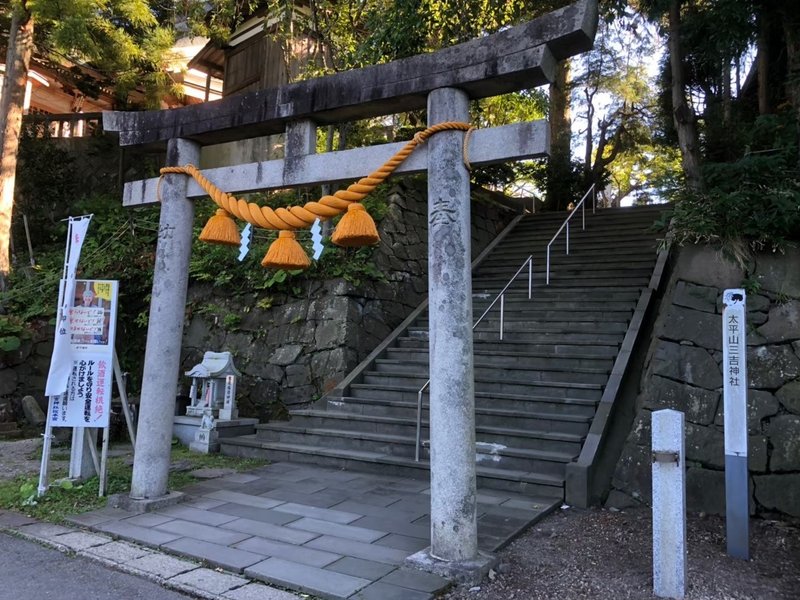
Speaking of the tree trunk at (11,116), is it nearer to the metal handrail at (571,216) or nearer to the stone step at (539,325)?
the stone step at (539,325)

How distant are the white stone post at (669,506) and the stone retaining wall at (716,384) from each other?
1.87 meters

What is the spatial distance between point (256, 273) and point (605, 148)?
44.0ft

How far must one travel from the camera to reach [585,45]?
4.05 metres

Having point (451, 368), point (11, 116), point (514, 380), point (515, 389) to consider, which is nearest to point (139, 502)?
point (451, 368)

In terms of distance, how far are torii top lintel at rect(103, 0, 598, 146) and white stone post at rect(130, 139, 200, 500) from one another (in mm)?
404

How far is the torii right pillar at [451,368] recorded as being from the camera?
12.8 ft

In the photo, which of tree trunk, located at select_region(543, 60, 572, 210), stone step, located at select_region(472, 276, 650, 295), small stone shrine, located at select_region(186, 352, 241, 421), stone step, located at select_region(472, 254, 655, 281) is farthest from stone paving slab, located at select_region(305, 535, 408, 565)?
tree trunk, located at select_region(543, 60, 572, 210)

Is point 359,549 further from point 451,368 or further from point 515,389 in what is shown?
point 515,389

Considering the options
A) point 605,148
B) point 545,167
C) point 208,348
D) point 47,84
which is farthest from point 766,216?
point 47,84

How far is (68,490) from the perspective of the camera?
5746 mm

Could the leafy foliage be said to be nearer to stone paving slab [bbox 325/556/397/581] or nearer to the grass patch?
stone paving slab [bbox 325/556/397/581]

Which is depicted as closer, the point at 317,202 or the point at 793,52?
the point at 317,202

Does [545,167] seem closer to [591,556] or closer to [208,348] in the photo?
[208,348]

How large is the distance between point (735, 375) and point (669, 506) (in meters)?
1.36
